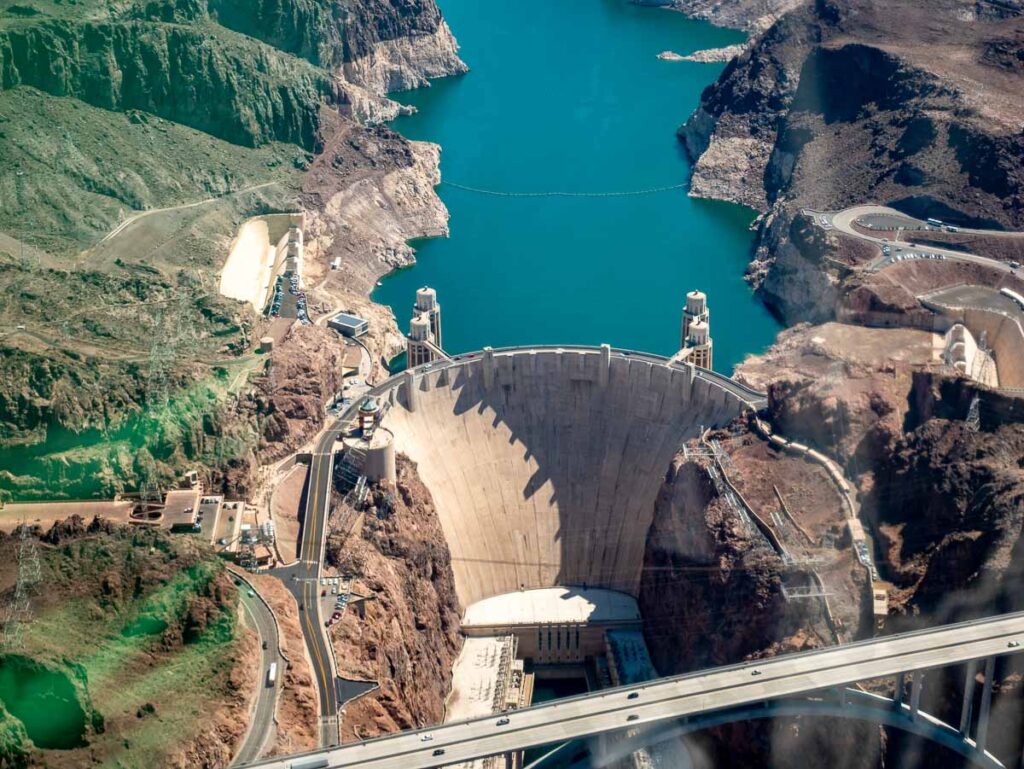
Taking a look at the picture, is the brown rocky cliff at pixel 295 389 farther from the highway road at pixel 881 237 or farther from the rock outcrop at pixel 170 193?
the highway road at pixel 881 237

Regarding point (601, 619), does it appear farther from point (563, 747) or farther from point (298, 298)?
point (298, 298)

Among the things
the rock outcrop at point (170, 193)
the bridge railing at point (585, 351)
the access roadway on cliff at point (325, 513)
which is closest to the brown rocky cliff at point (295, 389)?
the rock outcrop at point (170, 193)

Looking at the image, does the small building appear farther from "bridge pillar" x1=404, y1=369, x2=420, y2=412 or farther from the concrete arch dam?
"bridge pillar" x1=404, y1=369, x2=420, y2=412

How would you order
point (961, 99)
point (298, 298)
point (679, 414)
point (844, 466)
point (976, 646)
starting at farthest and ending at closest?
point (961, 99) → point (298, 298) → point (679, 414) → point (844, 466) → point (976, 646)

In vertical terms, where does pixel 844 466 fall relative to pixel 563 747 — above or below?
above

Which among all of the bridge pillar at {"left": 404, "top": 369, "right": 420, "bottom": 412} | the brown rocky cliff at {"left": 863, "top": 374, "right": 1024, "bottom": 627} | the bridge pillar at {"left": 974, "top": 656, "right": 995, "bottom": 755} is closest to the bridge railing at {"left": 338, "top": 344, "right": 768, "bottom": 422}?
the bridge pillar at {"left": 404, "top": 369, "right": 420, "bottom": 412}

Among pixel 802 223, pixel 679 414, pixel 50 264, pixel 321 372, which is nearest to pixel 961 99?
pixel 802 223
